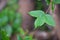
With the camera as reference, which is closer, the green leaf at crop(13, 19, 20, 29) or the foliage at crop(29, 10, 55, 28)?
the foliage at crop(29, 10, 55, 28)

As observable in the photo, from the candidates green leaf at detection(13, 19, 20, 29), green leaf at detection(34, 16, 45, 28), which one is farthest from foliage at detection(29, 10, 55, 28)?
green leaf at detection(13, 19, 20, 29)

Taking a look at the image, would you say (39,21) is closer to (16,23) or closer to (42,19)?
(42,19)

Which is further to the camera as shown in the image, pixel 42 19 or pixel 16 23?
pixel 16 23

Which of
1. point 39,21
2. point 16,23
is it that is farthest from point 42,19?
point 16,23

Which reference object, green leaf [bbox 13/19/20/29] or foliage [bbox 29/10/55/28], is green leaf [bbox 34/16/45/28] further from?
green leaf [bbox 13/19/20/29]

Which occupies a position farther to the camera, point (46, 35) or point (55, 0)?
point (46, 35)

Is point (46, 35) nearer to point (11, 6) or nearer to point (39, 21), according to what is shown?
point (11, 6)

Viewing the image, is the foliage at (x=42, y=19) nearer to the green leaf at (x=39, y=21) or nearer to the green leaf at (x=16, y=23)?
the green leaf at (x=39, y=21)

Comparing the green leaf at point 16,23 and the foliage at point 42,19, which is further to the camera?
the green leaf at point 16,23

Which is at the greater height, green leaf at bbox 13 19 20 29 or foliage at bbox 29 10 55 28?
foliage at bbox 29 10 55 28

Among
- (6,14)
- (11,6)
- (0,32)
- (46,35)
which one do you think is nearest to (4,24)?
(6,14)

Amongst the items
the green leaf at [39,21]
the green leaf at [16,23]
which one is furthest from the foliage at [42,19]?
the green leaf at [16,23]
